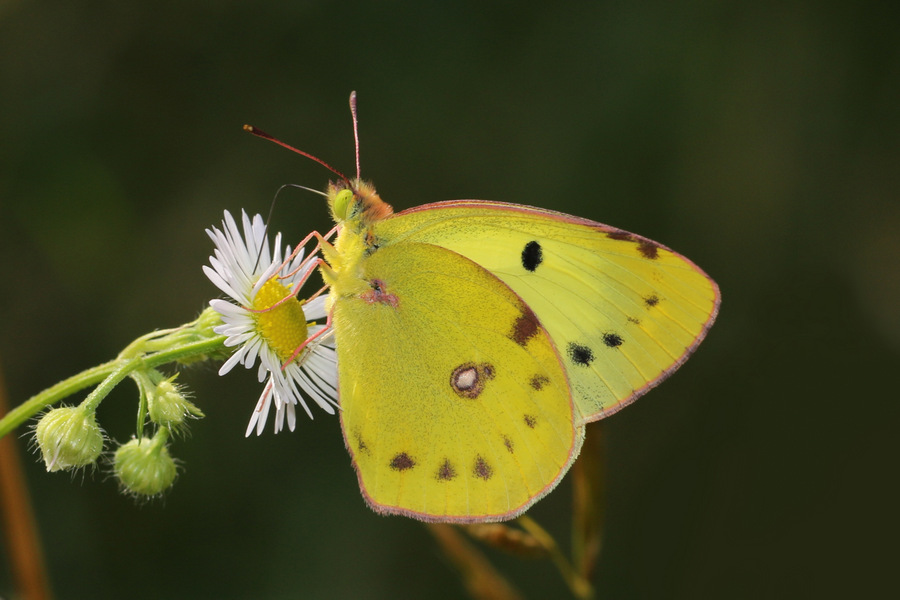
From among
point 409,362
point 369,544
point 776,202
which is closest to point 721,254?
point 776,202

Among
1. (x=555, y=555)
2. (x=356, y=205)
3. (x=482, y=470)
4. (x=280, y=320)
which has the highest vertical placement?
(x=356, y=205)

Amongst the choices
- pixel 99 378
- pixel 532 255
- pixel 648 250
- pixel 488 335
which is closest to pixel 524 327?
pixel 488 335

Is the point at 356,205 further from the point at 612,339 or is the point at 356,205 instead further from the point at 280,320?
the point at 612,339

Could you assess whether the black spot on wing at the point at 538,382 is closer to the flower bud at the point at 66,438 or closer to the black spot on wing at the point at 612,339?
the black spot on wing at the point at 612,339

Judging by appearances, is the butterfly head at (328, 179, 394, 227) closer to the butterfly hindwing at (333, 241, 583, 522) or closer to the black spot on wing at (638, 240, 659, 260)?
the butterfly hindwing at (333, 241, 583, 522)

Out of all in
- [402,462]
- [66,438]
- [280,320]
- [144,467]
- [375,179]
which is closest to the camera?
[66,438]

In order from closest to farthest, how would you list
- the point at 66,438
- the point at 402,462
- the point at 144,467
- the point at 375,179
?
the point at 66,438, the point at 144,467, the point at 402,462, the point at 375,179
